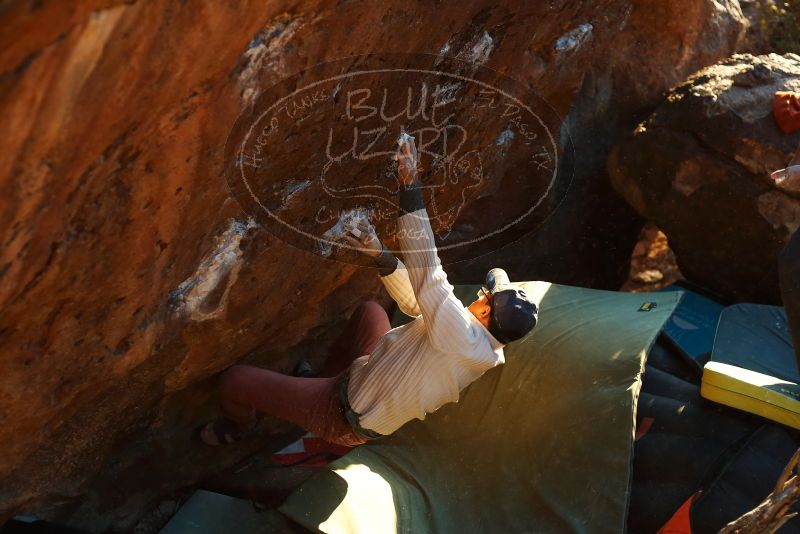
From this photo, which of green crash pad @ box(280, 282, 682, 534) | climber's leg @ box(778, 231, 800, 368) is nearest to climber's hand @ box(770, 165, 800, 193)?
climber's leg @ box(778, 231, 800, 368)

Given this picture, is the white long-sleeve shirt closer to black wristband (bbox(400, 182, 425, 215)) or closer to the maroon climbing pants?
black wristband (bbox(400, 182, 425, 215))

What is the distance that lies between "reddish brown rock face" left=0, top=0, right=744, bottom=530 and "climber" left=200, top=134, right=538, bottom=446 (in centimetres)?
26

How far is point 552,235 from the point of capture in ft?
15.1

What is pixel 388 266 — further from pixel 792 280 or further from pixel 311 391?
pixel 792 280

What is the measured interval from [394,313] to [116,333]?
168 cm

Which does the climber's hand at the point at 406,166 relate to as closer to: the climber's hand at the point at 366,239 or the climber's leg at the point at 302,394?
the climber's hand at the point at 366,239

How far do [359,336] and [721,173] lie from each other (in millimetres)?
2055

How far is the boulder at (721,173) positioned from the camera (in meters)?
4.04

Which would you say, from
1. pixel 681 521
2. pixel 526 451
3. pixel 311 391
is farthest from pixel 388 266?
pixel 681 521

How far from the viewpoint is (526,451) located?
3.10 metres

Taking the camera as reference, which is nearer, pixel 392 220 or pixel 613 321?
pixel 392 220

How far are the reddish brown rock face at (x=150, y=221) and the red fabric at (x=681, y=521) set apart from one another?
145 centimetres

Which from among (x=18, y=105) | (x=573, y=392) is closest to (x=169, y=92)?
(x=18, y=105)

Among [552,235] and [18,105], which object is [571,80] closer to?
[552,235]
